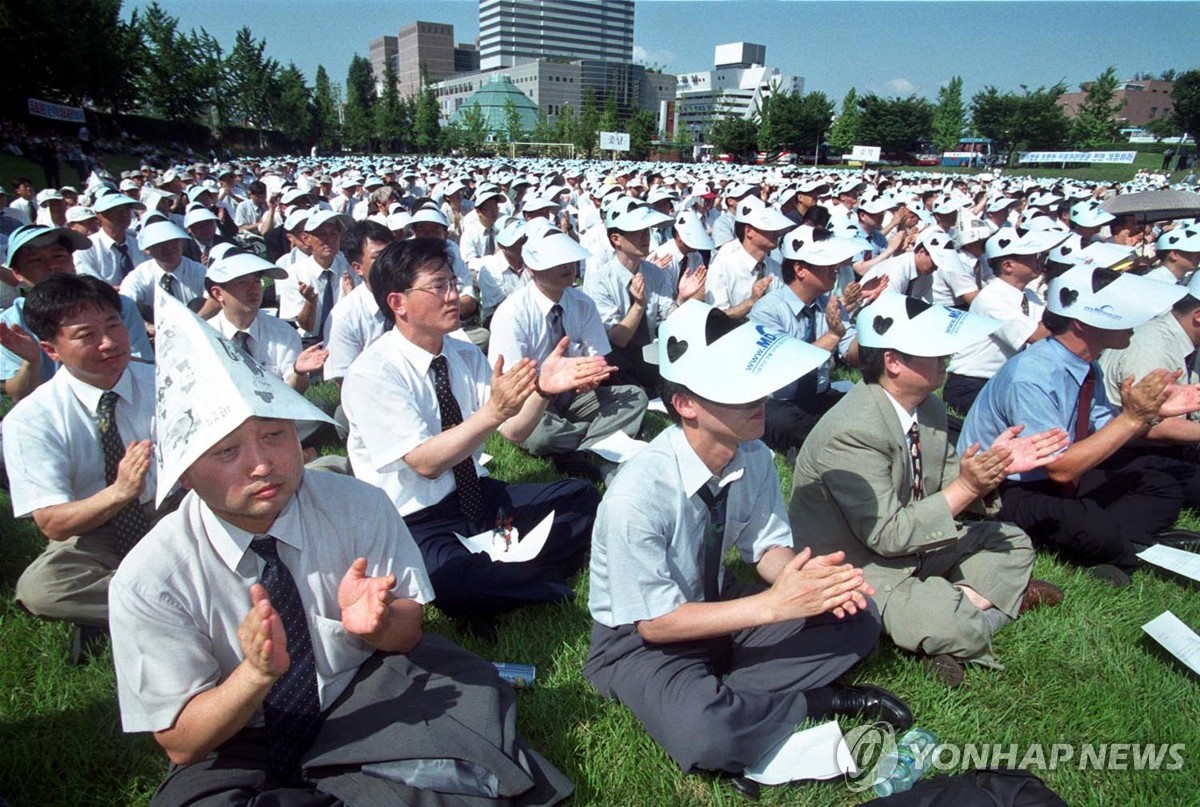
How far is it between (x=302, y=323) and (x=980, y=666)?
662 cm

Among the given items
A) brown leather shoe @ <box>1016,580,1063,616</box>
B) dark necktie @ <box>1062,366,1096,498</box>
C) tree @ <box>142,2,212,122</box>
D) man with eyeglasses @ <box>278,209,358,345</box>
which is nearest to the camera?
brown leather shoe @ <box>1016,580,1063,616</box>

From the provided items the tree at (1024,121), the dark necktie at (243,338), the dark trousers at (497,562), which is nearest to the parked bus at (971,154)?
the tree at (1024,121)

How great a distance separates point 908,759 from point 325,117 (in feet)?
258

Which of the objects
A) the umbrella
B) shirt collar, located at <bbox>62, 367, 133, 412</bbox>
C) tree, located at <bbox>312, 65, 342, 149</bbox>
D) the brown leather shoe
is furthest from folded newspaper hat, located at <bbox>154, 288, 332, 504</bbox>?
tree, located at <bbox>312, 65, 342, 149</bbox>

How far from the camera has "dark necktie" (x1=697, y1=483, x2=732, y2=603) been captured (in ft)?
8.89

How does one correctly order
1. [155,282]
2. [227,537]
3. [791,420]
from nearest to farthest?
[227,537]
[791,420]
[155,282]

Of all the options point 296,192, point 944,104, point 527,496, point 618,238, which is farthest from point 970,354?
point 944,104

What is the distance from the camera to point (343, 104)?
8556 centimetres

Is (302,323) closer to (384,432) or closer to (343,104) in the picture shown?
(384,432)

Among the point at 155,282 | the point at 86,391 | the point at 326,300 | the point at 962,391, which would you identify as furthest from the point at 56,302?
the point at 962,391

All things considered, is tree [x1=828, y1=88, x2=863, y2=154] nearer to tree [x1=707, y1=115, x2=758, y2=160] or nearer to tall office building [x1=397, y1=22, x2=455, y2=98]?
tree [x1=707, y1=115, x2=758, y2=160]

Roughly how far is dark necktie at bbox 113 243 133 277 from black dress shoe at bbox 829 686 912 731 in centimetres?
913

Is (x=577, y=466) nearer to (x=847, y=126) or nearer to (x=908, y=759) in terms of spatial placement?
(x=908, y=759)

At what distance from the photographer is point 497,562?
136 inches
